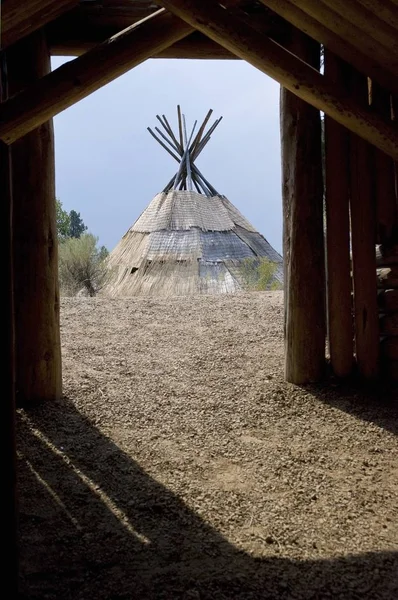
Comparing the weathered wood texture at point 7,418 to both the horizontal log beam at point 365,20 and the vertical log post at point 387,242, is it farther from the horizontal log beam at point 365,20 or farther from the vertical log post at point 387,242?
the vertical log post at point 387,242

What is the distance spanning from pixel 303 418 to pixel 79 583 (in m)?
2.31

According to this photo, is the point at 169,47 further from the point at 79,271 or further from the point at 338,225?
the point at 79,271

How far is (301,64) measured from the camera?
3590mm

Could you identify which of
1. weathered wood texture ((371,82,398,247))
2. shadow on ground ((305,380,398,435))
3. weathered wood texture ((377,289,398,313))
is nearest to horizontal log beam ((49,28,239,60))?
weathered wood texture ((371,82,398,247))

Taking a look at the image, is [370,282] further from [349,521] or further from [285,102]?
[349,521]

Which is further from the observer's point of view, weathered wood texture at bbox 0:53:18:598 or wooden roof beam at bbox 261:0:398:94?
wooden roof beam at bbox 261:0:398:94

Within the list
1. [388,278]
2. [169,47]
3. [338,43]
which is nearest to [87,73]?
[169,47]

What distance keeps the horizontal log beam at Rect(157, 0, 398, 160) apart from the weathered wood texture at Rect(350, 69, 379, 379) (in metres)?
0.70

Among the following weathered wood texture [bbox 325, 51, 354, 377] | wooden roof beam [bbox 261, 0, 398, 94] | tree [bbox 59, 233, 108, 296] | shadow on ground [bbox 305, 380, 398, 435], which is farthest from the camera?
tree [bbox 59, 233, 108, 296]

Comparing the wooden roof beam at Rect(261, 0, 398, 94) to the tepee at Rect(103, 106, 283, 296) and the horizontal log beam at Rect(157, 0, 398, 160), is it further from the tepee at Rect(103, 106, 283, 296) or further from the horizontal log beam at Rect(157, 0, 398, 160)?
the tepee at Rect(103, 106, 283, 296)

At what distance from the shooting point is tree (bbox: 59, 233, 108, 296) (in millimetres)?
10141

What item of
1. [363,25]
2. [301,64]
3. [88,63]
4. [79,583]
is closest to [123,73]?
[88,63]

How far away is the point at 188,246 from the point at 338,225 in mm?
6700

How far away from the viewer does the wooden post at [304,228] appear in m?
4.54
